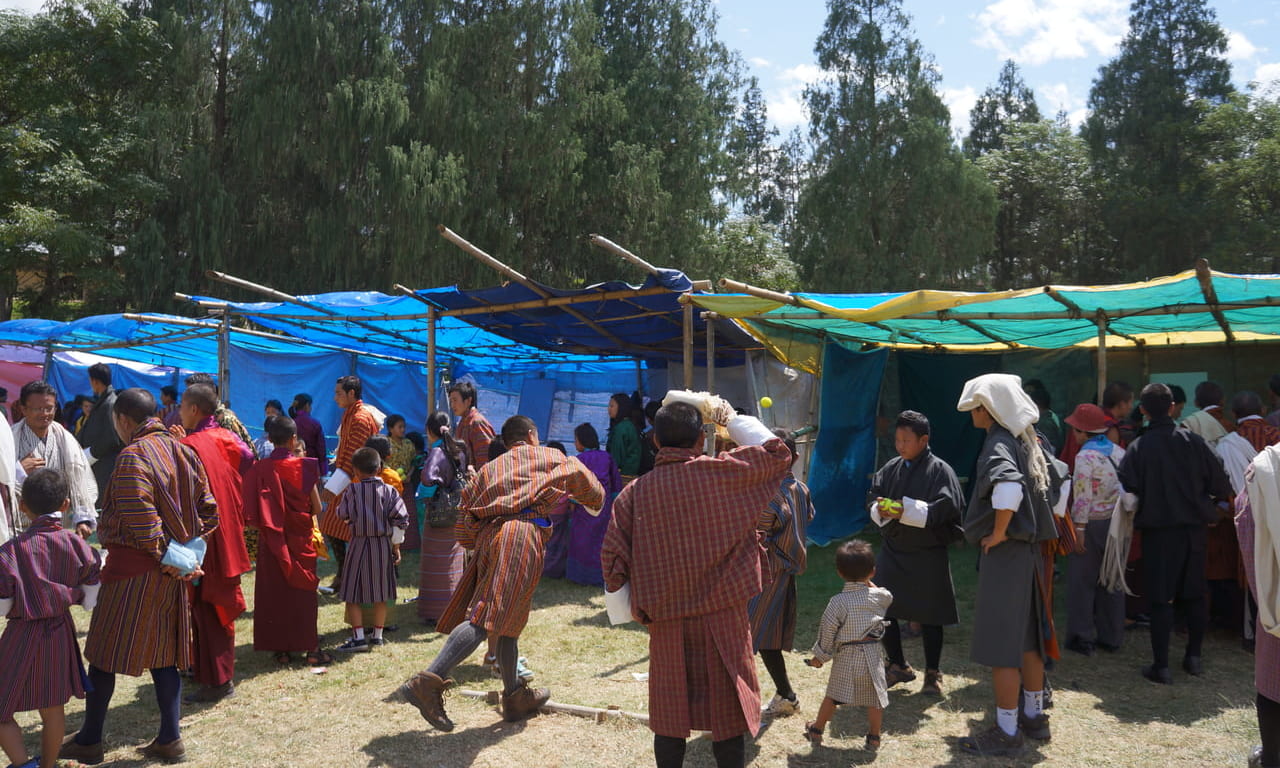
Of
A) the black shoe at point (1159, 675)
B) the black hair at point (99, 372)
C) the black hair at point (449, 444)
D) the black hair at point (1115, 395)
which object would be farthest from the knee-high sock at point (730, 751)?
the black hair at point (99, 372)

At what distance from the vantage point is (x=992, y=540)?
4.12 m

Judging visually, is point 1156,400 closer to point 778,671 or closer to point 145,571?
point 778,671

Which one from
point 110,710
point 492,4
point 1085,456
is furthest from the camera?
point 492,4

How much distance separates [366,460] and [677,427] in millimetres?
3438

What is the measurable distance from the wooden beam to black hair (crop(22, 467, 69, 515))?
19.6 ft

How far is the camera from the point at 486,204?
19.8 m

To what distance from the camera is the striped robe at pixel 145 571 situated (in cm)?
397

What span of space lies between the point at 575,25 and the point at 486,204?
5169 millimetres

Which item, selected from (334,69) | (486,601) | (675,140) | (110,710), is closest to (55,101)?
(334,69)

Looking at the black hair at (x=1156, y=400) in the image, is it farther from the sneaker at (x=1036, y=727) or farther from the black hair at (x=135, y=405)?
the black hair at (x=135, y=405)

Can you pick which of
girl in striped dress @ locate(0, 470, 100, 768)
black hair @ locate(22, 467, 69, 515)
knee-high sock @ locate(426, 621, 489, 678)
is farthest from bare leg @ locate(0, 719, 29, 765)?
knee-high sock @ locate(426, 621, 489, 678)

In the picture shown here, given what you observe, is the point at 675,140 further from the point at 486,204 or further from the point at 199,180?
the point at 199,180

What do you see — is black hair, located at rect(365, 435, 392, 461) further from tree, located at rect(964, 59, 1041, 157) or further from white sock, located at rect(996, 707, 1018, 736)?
tree, located at rect(964, 59, 1041, 157)

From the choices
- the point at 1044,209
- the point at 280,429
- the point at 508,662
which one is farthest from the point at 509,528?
the point at 1044,209
